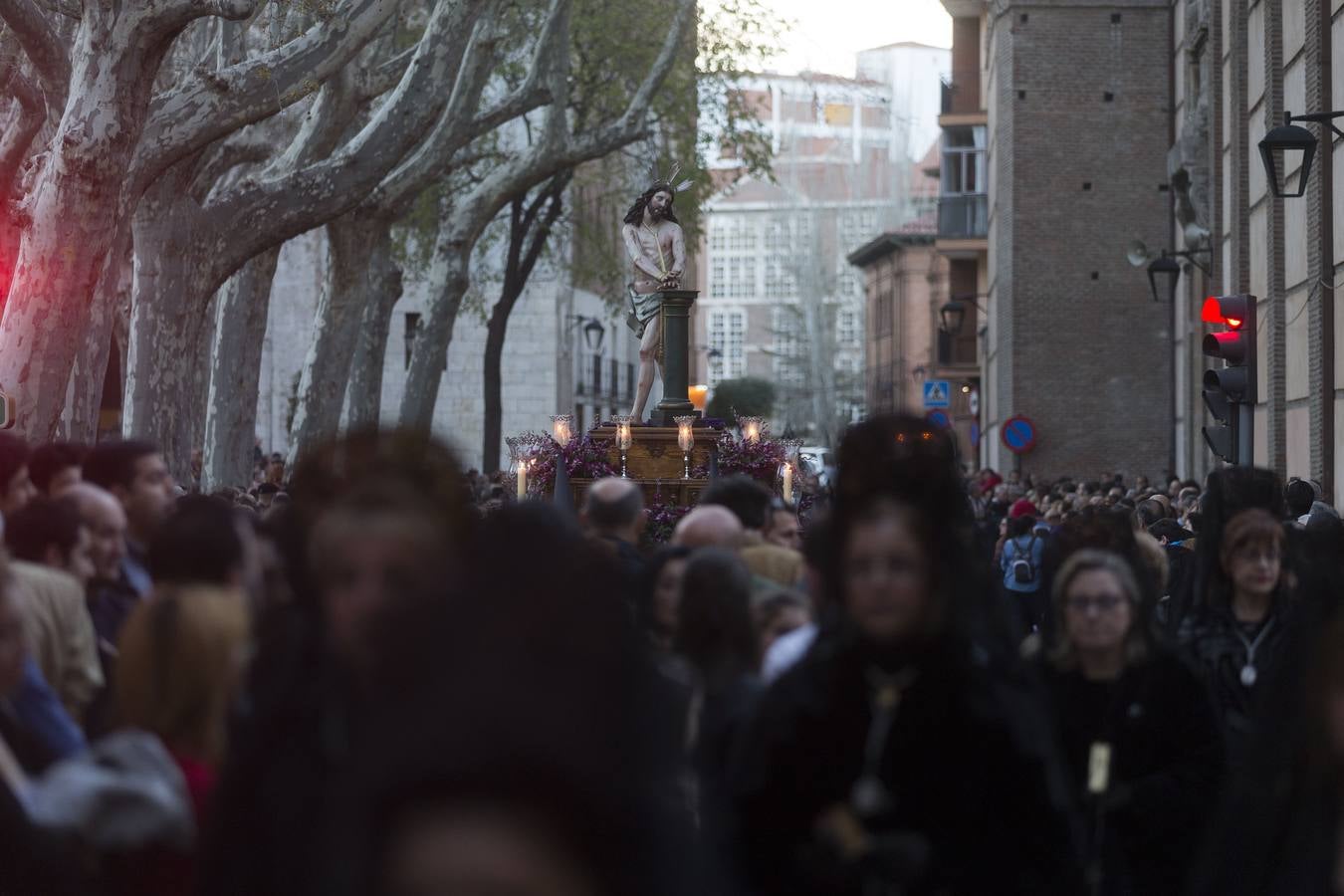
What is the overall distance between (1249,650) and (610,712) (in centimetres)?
481

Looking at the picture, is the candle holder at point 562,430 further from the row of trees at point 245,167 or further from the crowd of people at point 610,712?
the crowd of people at point 610,712

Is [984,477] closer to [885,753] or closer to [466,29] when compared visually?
[466,29]

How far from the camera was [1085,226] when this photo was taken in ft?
151

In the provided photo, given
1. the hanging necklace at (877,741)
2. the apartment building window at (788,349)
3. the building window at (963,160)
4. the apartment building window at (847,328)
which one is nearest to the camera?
the hanging necklace at (877,741)

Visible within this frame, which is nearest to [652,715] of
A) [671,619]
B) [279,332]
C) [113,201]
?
[671,619]

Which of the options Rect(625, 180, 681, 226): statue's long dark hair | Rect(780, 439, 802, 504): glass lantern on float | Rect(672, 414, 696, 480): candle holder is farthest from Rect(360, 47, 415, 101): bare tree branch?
Rect(672, 414, 696, 480): candle holder

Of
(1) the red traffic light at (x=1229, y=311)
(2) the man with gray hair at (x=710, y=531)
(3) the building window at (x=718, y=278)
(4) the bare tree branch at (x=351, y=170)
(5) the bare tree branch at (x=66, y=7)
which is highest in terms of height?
(3) the building window at (x=718, y=278)

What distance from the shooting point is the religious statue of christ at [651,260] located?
2147cm

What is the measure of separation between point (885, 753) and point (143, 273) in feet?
66.7

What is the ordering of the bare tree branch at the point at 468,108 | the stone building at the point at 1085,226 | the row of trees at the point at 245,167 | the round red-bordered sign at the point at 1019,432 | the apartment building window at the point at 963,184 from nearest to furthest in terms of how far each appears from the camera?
1. the row of trees at the point at 245,167
2. the bare tree branch at the point at 468,108
3. the round red-bordered sign at the point at 1019,432
4. the stone building at the point at 1085,226
5. the apartment building window at the point at 963,184

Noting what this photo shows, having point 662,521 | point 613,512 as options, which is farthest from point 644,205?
point 613,512

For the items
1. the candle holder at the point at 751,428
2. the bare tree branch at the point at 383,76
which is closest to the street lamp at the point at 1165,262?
the candle holder at the point at 751,428

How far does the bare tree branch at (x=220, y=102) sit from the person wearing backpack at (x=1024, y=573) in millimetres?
7531

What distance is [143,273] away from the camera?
24281mm
